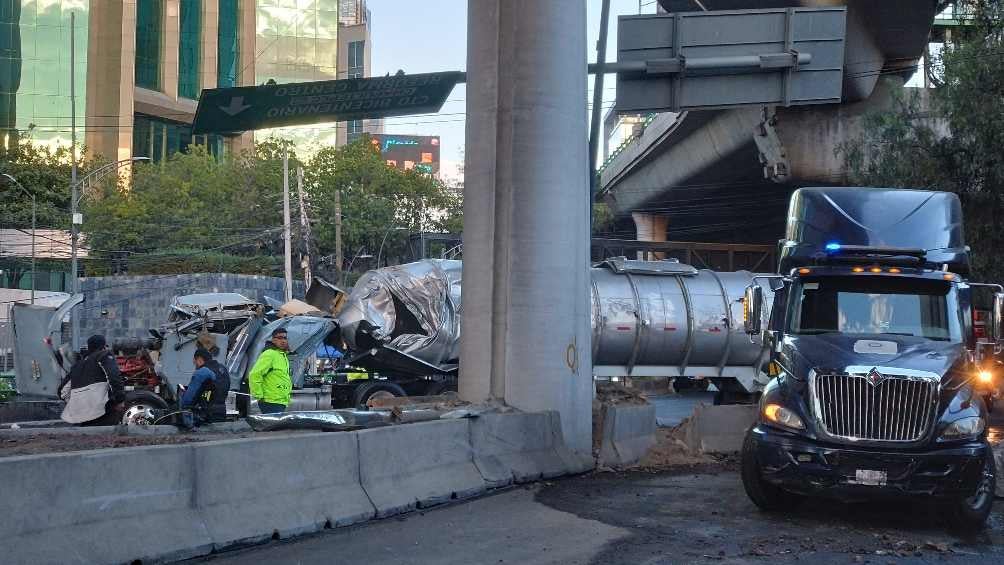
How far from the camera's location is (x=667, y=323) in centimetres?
2686

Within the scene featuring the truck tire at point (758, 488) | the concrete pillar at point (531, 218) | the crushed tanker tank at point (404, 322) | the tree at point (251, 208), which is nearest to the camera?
the truck tire at point (758, 488)

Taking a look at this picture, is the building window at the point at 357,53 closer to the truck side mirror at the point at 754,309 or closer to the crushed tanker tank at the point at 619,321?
the crushed tanker tank at the point at 619,321

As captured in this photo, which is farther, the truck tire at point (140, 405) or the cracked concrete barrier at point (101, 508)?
the truck tire at point (140, 405)

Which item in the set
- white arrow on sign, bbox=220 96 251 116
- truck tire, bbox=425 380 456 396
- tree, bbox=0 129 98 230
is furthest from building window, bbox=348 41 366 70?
white arrow on sign, bbox=220 96 251 116

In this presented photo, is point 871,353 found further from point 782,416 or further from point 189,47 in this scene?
point 189,47

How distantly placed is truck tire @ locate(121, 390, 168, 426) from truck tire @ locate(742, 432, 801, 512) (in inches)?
451

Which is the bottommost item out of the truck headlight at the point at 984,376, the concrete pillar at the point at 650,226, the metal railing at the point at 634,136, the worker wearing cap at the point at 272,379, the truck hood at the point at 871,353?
the worker wearing cap at the point at 272,379

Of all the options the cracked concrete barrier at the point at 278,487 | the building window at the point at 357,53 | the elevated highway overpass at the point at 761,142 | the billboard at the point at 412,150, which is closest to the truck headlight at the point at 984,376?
the cracked concrete barrier at the point at 278,487

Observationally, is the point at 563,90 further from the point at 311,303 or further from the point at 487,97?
the point at 311,303

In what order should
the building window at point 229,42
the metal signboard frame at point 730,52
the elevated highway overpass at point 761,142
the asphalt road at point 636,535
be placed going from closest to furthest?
1. the asphalt road at point 636,535
2. the metal signboard frame at point 730,52
3. the elevated highway overpass at point 761,142
4. the building window at point 229,42

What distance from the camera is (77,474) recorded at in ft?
26.2

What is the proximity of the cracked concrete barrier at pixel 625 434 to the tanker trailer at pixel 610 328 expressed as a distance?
8.34 m

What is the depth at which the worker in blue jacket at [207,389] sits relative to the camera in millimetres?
15805

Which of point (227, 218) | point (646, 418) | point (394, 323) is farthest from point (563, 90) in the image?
point (227, 218)
